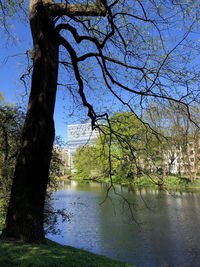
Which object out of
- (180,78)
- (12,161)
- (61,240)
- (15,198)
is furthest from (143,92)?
(61,240)

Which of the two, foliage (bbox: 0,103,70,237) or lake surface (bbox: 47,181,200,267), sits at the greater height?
foliage (bbox: 0,103,70,237)

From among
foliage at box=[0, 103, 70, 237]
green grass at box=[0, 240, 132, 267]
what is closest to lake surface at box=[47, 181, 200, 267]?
foliage at box=[0, 103, 70, 237]

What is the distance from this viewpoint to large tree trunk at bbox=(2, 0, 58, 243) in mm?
3873

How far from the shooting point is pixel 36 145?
3.97m

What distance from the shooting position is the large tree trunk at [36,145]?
12.7ft

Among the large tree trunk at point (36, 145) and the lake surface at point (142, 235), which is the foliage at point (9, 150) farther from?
the large tree trunk at point (36, 145)

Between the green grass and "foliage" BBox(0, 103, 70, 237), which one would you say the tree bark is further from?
"foliage" BBox(0, 103, 70, 237)

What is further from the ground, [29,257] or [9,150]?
[9,150]

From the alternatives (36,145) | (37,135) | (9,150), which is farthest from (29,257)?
(9,150)

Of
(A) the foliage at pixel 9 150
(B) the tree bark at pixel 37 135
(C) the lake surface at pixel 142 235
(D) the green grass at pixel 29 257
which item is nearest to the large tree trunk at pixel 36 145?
(B) the tree bark at pixel 37 135

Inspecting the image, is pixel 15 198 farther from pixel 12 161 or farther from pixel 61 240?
pixel 61 240

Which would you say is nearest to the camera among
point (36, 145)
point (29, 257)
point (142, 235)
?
point (29, 257)

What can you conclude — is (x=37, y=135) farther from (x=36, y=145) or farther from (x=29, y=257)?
(x=29, y=257)

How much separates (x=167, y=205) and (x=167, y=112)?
14220 mm
